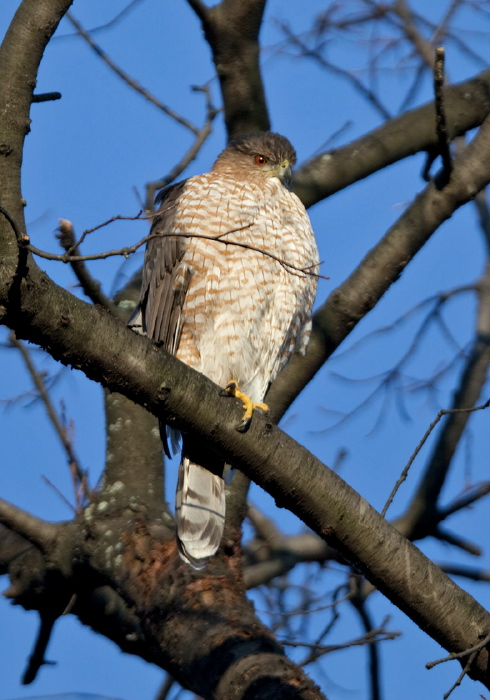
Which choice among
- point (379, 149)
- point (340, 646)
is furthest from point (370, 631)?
point (379, 149)

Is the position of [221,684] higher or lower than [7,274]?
lower

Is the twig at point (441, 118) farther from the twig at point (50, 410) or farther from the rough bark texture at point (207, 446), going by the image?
the twig at point (50, 410)

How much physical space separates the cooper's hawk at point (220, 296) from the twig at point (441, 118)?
731 mm

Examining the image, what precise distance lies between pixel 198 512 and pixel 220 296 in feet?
3.05

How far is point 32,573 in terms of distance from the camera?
4133mm

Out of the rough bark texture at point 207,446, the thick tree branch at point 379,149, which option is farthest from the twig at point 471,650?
the thick tree branch at point 379,149

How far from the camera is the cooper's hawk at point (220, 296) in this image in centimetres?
386

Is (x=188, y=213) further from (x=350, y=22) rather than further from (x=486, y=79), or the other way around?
(x=350, y=22)

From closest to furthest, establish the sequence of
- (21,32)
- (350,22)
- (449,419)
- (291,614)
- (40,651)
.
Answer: (21,32)
(40,651)
(291,614)
(449,419)
(350,22)

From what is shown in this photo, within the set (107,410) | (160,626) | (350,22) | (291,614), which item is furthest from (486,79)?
A: (160,626)

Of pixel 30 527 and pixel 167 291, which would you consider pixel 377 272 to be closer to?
pixel 167 291

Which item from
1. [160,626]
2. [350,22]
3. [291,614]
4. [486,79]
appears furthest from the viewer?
[350,22]

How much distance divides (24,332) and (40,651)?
2.16 metres

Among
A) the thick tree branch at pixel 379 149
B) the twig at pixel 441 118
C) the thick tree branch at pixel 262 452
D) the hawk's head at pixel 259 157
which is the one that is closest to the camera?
the thick tree branch at pixel 262 452
